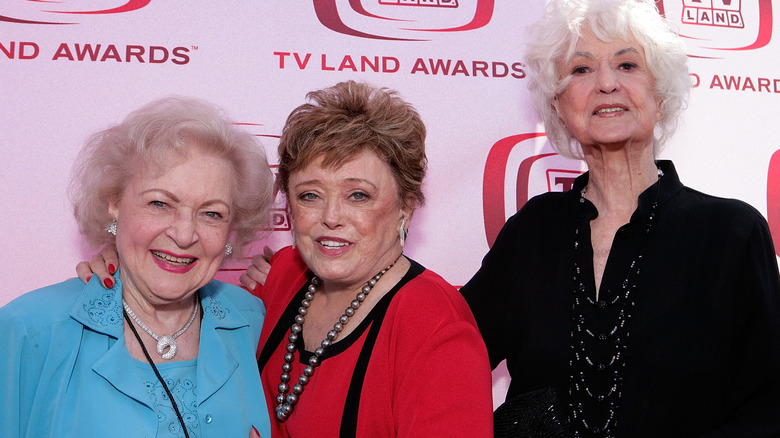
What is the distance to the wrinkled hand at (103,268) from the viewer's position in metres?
1.64

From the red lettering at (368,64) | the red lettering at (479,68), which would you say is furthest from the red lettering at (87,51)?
the red lettering at (479,68)

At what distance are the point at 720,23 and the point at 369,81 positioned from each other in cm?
152

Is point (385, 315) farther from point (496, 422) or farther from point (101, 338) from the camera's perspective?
point (101, 338)

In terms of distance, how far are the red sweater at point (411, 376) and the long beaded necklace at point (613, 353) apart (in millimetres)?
339

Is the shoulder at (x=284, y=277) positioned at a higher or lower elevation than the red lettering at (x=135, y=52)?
lower

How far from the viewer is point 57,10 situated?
2447mm

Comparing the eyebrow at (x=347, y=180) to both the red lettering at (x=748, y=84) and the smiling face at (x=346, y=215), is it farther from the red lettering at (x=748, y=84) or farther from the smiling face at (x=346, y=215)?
the red lettering at (x=748, y=84)

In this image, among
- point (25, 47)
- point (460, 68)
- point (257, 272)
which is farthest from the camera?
point (460, 68)

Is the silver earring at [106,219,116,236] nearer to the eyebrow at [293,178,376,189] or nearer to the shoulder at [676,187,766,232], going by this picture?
the eyebrow at [293,178,376,189]

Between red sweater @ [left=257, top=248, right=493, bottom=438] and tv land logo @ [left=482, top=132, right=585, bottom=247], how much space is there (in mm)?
977

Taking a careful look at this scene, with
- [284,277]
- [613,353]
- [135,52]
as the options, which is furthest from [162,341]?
[135,52]

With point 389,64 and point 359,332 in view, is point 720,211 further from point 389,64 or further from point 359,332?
point 389,64

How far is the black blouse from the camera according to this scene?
166 cm

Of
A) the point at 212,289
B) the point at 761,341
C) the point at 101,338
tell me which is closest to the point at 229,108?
the point at 212,289
